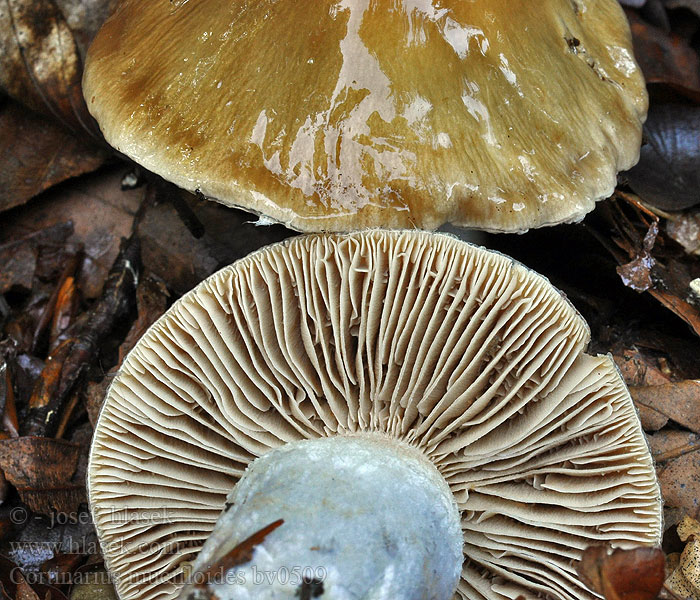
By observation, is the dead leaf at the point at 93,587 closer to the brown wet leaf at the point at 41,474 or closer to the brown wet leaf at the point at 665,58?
the brown wet leaf at the point at 41,474

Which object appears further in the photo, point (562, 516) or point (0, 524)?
point (0, 524)

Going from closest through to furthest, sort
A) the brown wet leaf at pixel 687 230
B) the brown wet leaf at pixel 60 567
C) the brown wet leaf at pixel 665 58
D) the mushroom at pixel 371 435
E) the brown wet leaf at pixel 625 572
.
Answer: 1. the brown wet leaf at pixel 625 572
2. the mushroom at pixel 371 435
3. the brown wet leaf at pixel 60 567
4. the brown wet leaf at pixel 687 230
5. the brown wet leaf at pixel 665 58

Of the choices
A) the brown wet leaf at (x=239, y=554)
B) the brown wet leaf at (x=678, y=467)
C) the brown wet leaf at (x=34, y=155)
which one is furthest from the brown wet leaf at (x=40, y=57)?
the brown wet leaf at (x=678, y=467)

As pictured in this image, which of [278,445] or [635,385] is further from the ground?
[278,445]

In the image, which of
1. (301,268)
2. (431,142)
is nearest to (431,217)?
(431,142)

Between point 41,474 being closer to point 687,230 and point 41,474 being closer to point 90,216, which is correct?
point 90,216

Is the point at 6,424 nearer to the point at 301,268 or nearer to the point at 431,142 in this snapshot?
the point at 301,268

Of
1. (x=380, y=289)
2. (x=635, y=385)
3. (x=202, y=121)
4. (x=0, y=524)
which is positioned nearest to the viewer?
(x=380, y=289)
